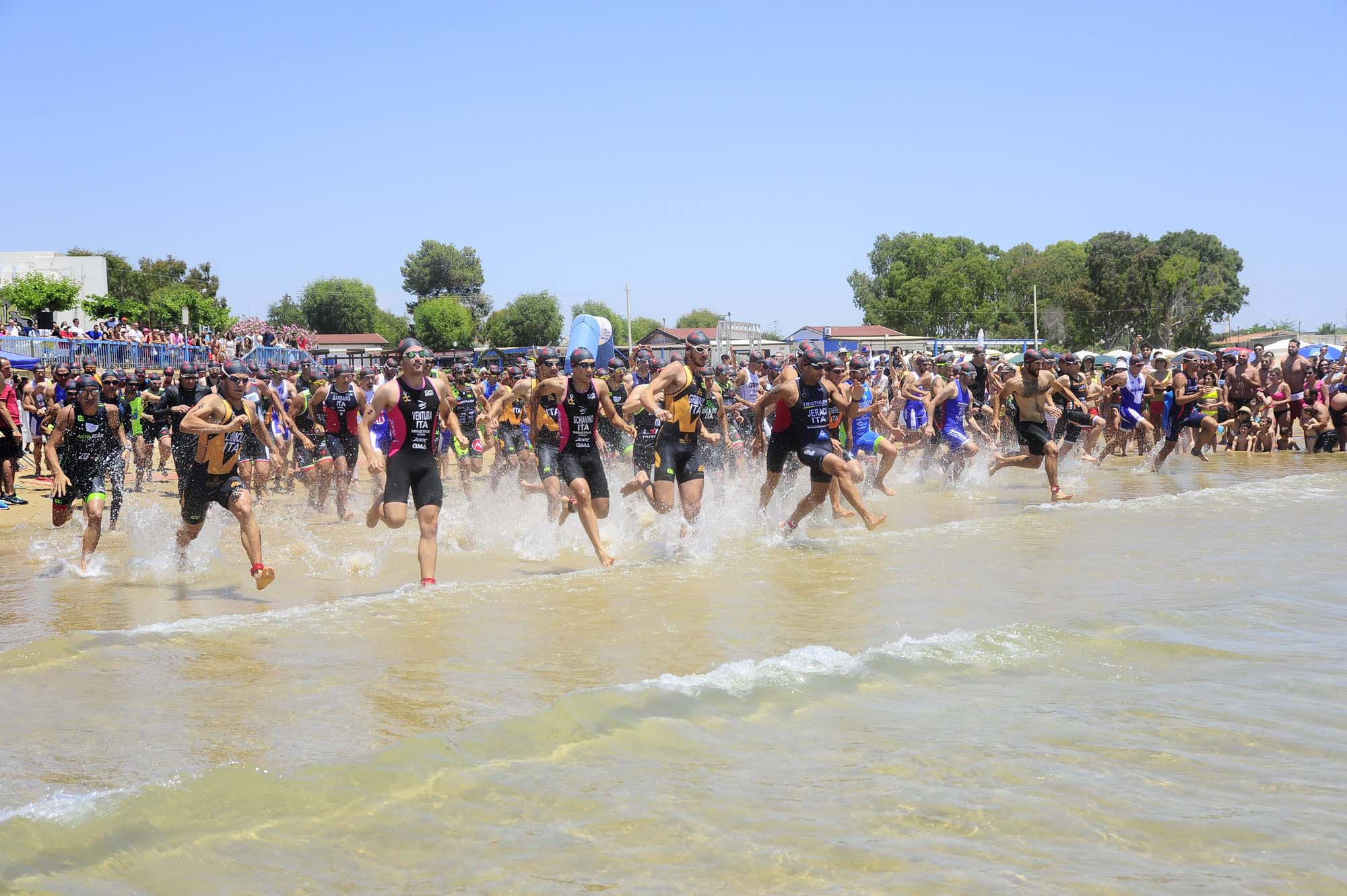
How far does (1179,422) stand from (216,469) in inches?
552

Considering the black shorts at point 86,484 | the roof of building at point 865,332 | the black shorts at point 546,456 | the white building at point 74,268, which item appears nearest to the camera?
the black shorts at point 86,484

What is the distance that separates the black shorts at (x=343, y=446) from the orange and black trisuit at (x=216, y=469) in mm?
4196

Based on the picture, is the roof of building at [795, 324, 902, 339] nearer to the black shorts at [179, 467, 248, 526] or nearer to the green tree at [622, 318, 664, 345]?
the green tree at [622, 318, 664, 345]

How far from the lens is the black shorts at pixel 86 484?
9727 mm

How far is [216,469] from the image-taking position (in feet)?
28.3

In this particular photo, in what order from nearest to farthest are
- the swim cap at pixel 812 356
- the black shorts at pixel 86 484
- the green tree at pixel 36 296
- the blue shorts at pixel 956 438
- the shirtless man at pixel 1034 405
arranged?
the swim cap at pixel 812 356
the black shorts at pixel 86 484
the shirtless man at pixel 1034 405
the blue shorts at pixel 956 438
the green tree at pixel 36 296

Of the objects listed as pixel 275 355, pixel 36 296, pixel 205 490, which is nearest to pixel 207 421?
pixel 205 490

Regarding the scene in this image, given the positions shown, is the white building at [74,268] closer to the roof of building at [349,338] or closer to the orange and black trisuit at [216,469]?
the roof of building at [349,338]

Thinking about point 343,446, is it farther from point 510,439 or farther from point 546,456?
point 546,456

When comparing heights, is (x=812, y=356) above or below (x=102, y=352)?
below

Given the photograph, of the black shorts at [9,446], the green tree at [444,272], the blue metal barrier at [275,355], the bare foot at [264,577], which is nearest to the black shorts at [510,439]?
the black shorts at [9,446]

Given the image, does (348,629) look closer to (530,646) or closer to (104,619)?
(530,646)

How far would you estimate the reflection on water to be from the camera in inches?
149

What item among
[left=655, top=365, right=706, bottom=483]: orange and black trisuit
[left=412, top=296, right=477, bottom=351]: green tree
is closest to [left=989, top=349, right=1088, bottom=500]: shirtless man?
[left=655, top=365, right=706, bottom=483]: orange and black trisuit
